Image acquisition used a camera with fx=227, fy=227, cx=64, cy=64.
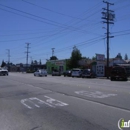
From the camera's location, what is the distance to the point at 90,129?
20.7 ft

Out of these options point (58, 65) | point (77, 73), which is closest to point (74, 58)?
point (58, 65)

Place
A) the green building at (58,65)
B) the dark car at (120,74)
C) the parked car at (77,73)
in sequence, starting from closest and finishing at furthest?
the dark car at (120,74) → the parked car at (77,73) → the green building at (58,65)

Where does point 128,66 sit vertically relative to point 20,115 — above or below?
above

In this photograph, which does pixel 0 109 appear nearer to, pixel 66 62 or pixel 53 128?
pixel 53 128

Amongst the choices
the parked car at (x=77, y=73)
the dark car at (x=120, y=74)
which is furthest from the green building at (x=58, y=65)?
the dark car at (x=120, y=74)

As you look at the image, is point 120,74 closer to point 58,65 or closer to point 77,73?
point 77,73

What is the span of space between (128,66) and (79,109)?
39.2m

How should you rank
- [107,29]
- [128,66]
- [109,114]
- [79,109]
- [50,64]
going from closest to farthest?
[109,114] < [79,109] < [107,29] < [128,66] < [50,64]

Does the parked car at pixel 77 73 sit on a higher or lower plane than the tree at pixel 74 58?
lower

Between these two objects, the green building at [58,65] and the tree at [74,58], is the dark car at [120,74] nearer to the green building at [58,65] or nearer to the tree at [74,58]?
the tree at [74,58]

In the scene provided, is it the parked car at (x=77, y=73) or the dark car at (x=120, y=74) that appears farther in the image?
the parked car at (x=77, y=73)

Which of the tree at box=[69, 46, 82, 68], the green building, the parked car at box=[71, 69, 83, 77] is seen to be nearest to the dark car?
the parked car at box=[71, 69, 83, 77]

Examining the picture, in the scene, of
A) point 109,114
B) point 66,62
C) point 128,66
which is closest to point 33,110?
point 109,114

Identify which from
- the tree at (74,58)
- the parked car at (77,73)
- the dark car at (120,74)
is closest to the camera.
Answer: the dark car at (120,74)
